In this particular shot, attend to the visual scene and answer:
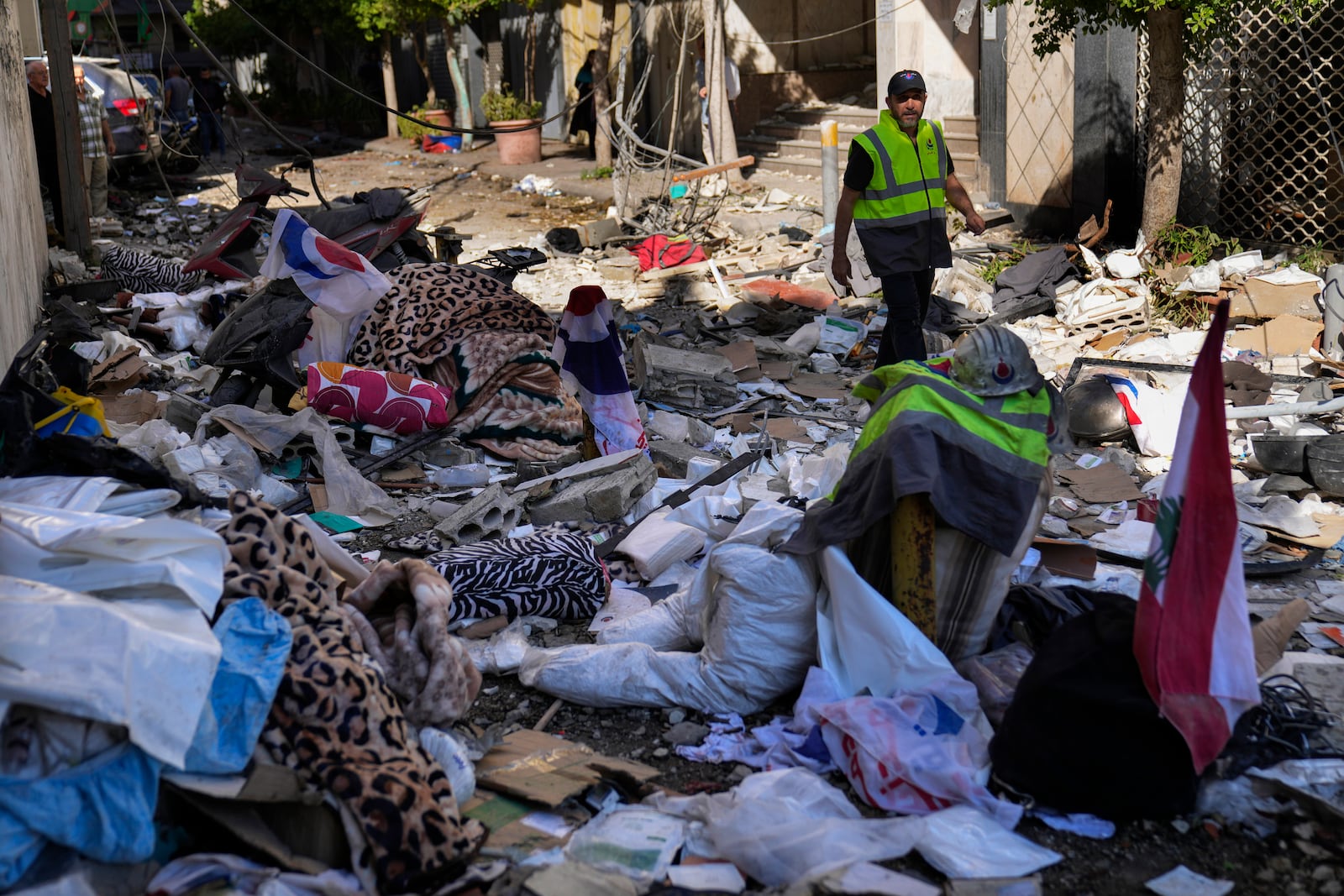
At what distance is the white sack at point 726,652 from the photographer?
3469mm

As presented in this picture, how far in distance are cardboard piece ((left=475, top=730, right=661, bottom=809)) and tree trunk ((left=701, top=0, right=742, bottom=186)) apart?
36.3 feet

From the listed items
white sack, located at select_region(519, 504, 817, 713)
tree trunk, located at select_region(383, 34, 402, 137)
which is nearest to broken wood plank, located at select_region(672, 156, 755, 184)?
white sack, located at select_region(519, 504, 817, 713)

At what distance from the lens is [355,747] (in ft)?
8.96

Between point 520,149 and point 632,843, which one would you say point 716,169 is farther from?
point 632,843

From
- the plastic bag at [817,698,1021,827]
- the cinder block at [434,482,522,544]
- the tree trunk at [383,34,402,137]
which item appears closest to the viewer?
the plastic bag at [817,698,1021,827]

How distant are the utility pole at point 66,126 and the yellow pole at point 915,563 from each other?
9843mm

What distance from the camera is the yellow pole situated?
3197 millimetres

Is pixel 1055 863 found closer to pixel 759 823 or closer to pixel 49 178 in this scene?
pixel 759 823

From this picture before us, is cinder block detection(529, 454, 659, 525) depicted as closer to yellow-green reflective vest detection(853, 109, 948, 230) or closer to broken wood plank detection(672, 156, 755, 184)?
yellow-green reflective vest detection(853, 109, 948, 230)

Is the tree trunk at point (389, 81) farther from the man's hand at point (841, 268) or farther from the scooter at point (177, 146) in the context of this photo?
the man's hand at point (841, 268)

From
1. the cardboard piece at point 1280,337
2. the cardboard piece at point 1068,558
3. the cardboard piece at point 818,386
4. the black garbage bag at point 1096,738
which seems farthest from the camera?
the cardboard piece at point 1280,337

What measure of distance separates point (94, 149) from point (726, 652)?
1273 cm

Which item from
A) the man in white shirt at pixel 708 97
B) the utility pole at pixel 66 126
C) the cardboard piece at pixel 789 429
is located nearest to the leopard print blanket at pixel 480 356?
the cardboard piece at pixel 789 429

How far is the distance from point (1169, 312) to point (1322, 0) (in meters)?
2.10
